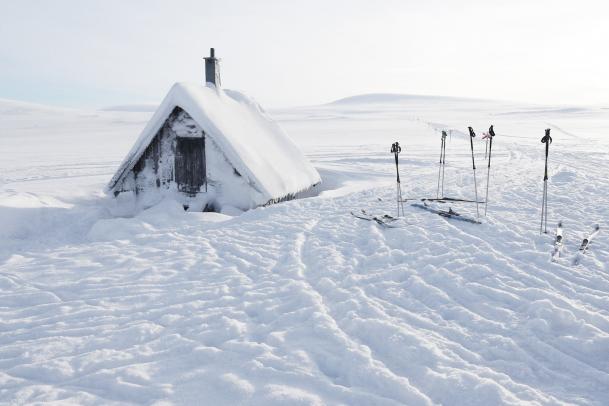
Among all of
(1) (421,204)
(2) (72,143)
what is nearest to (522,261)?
(1) (421,204)

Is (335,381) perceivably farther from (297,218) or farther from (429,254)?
(297,218)

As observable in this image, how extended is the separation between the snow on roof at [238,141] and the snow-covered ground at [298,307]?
1.10 metres

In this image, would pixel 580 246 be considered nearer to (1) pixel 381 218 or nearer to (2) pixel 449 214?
(2) pixel 449 214

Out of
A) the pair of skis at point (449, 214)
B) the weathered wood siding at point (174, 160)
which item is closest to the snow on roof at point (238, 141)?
the weathered wood siding at point (174, 160)

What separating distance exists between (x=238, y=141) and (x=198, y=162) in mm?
1161

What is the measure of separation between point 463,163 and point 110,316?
1878 cm

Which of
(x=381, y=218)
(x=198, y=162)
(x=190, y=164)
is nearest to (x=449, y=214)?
(x=381, y=218)

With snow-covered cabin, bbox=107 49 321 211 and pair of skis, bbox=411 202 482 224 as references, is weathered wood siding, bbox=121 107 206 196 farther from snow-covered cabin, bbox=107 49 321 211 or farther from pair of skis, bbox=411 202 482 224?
pair of skis, bbox=411 202 482 224

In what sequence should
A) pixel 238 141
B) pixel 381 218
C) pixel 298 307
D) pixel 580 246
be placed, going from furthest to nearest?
1. pixel 238 141
2. pixel 381 218
3. pixel 580 246
4. pixel 298 307

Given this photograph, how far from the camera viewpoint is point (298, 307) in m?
5.62

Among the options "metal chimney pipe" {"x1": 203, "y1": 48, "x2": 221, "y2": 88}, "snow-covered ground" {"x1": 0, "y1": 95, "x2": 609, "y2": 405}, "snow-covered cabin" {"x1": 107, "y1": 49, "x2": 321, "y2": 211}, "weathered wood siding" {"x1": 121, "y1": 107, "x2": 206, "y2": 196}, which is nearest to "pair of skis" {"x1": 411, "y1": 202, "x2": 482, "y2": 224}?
"snow-covered ground" {"x1": 0, "y1": 95, "x2": 609, "y2": 405}

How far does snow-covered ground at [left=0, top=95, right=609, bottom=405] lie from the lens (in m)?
4.09

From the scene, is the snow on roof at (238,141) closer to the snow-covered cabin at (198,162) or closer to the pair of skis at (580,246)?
the snow-covered cabin at (198,162)

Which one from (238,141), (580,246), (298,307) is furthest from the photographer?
(238,141)
